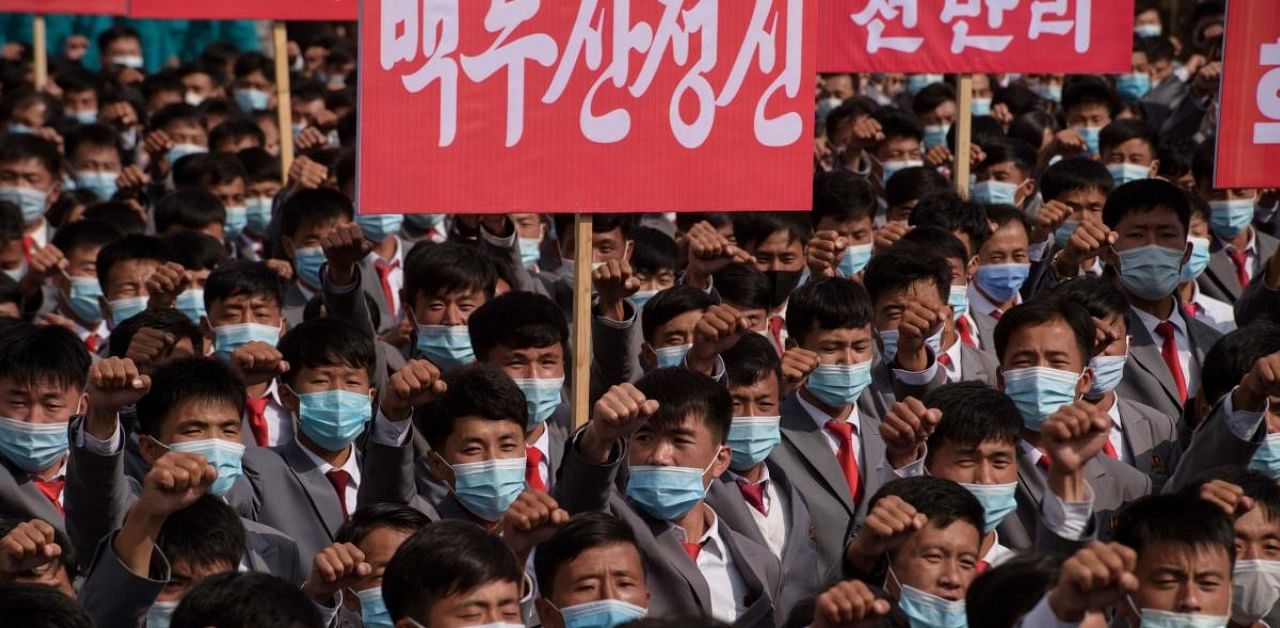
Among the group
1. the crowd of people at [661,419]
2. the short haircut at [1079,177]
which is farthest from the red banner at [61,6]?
the short haircut at [1079,177]

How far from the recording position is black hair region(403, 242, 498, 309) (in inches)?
281

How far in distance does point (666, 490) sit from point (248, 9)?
445cm

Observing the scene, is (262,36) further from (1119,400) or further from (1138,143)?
(1119,400)

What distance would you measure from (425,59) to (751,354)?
136 centimetres

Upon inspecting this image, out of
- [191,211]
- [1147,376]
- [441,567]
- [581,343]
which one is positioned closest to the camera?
[441,567]

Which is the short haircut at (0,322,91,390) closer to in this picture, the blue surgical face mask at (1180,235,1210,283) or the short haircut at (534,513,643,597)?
the short haircut at (534,513,643,597)

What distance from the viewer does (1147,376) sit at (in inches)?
287

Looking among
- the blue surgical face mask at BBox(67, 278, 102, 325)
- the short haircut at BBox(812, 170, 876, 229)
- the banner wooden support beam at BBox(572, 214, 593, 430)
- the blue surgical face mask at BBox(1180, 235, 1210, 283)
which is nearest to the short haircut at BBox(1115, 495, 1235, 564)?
the banner wooden support beam at BBox(572, 214, 593, 430)

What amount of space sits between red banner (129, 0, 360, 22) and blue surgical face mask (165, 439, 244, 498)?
3.62 m

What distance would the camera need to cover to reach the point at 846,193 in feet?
29.8

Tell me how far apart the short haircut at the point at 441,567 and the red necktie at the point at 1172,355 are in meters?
3.54

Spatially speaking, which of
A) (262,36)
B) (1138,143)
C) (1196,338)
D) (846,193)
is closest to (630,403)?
(1196,338)

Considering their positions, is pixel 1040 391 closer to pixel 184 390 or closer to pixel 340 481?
pixel 340 481

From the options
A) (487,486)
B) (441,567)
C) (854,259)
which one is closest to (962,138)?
(854,259)
